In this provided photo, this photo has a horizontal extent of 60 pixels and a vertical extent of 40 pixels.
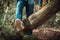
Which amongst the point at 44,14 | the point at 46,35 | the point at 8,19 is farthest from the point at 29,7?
the point at 46,35

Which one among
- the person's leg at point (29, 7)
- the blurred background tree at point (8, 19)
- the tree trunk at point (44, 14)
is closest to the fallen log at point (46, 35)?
the tree trunk at point (44, 14)

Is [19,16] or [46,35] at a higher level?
[19,16]

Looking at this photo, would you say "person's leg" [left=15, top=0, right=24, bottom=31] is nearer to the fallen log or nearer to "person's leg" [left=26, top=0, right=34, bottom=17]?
"person's leg" [left=26, top=0, right=34, bottom=17]

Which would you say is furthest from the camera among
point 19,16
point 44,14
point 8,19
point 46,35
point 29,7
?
point 46,35

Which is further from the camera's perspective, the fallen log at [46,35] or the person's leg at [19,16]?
the fallen log at [46,35]

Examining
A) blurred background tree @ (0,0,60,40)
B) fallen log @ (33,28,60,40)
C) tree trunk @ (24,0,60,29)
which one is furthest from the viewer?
fallen log @ (33,28,60,40)

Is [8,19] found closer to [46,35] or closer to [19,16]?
[19,16]

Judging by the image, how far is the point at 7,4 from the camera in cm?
795

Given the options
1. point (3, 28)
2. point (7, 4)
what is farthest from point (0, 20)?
point (7, 4)

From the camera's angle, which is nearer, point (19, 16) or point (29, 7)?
point (19, 16)

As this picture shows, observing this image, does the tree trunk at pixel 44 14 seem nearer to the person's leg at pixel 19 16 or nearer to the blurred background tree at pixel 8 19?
the person's leg at pixel 19 16

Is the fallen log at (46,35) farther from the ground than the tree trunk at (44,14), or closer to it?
closer to it

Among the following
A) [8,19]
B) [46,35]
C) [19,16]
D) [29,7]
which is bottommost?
[46,35]

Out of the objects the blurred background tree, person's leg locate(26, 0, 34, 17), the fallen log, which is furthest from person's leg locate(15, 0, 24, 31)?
the fallen log
